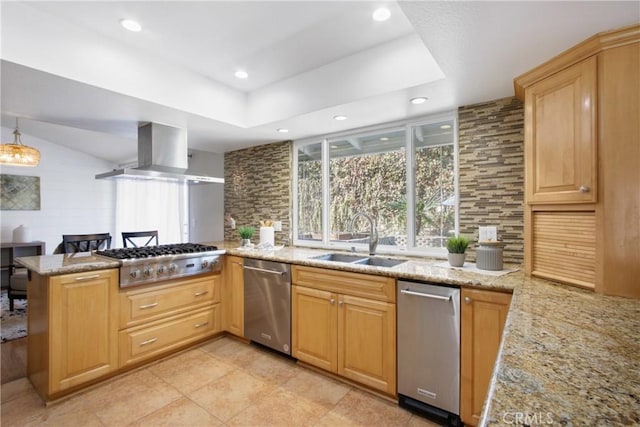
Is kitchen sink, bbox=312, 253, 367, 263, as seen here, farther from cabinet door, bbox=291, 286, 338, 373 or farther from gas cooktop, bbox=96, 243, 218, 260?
gas cooktop, bbox=96, 243, 218, 260

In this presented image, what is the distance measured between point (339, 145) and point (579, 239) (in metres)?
2.24

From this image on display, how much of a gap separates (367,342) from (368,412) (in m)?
0.41

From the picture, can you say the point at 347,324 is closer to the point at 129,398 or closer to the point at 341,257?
the point at 341,257

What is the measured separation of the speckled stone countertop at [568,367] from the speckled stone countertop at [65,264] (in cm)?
250

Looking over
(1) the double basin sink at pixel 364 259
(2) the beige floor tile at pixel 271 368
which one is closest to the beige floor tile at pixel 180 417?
(2) the beige floor tile at pixel 271 368

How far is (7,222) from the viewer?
476cm

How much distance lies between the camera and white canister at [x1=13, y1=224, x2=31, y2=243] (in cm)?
464

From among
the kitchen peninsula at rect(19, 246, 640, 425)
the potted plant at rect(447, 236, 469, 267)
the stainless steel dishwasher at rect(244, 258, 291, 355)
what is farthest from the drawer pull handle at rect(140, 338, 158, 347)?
the kitchen peninsula at rect(19, 246, 640, 425)

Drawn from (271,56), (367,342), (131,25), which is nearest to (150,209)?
(131,25)

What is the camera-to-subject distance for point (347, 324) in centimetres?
220

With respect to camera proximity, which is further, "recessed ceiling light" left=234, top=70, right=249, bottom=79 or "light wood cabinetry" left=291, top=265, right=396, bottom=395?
"recessed ceiling light" left=234, top=70, right=249, bottom=79

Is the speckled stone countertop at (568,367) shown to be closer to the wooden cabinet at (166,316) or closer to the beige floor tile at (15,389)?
the wooden cabinet at (166,316)

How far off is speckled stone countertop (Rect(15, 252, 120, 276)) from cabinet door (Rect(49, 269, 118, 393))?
0.04 meters

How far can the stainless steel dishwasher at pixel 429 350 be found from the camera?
176 centimetres
